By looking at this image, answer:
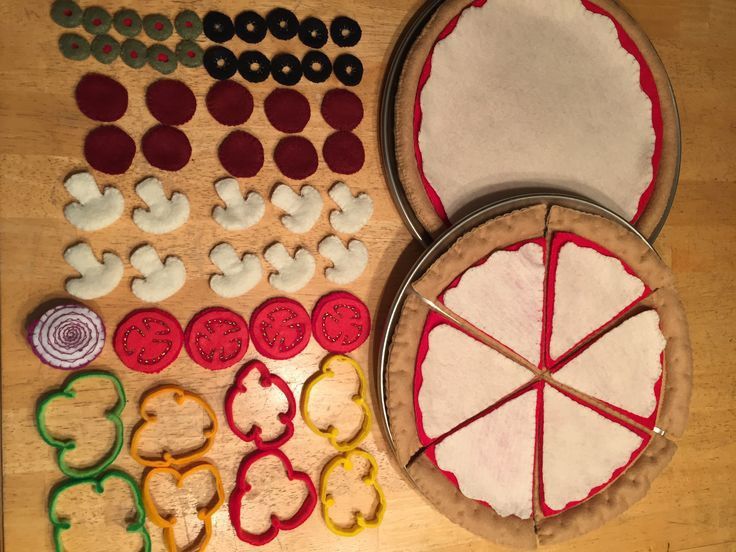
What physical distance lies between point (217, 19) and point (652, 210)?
3.81 ft

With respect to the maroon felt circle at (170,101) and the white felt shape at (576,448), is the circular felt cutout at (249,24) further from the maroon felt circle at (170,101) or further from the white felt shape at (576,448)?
the white felt shape at (576,448)

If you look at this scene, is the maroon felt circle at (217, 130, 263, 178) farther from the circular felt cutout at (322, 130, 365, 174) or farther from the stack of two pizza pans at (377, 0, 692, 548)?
the stack of two pizza pans at (377, 0, 692, 548)

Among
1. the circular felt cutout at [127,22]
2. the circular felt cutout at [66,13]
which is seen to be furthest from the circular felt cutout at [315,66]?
the circular felt cutout at [66,13]

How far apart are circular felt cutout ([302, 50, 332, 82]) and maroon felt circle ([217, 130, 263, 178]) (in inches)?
8.3

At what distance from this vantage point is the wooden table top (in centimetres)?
120

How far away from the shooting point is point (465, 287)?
1.35 metres

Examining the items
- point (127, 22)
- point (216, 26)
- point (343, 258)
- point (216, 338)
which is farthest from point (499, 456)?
point (127, 22)

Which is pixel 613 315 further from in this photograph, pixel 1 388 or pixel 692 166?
pixel 1 388

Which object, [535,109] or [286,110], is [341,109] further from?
[535,109]

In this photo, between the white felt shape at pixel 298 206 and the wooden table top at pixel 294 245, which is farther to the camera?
the white felt shape at pixel 298 206

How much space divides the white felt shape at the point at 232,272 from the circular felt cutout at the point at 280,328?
67 mm

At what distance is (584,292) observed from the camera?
142 centimetres

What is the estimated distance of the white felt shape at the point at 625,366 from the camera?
56.1 inches

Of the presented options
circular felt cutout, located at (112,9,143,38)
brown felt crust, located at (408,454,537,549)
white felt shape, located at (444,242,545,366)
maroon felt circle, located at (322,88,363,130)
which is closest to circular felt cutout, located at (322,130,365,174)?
maroon felt circle, located at (322,88,363,130)
